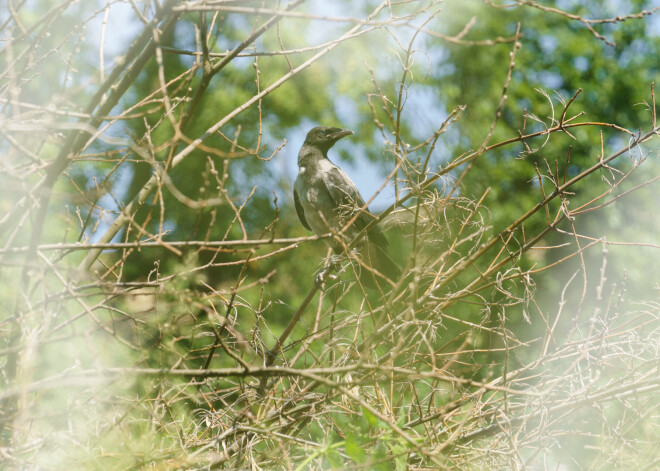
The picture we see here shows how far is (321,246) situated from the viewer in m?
5.46

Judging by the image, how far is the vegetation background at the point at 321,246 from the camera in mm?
1388

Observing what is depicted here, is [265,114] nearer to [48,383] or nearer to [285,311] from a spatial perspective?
[285,311]

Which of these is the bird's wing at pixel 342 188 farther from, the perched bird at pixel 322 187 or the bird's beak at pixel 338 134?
the bird's beak at pixel 338 134

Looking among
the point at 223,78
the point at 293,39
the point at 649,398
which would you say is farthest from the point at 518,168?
the point at 649,398

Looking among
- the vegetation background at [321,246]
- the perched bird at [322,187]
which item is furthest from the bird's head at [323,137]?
the vegetation background at [321,246]

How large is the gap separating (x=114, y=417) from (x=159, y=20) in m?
1.11

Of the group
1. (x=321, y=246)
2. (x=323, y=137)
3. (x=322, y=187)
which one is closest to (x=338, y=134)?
(x=323, y=137)

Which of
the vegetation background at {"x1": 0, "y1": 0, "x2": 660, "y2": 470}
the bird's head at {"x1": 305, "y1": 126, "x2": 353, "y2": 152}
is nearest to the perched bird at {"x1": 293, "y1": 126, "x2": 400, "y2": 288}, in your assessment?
the bird's head at {"x1": 305, "y1": 126, "x2": 353, "y2": 152}

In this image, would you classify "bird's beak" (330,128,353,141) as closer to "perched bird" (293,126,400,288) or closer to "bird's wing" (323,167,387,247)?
"perched bird" (293,126,400,288)

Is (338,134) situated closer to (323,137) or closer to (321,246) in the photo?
(323,137)

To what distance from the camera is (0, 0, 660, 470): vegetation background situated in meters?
1.39

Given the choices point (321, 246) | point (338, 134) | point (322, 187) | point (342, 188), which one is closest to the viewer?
point (342, 188)

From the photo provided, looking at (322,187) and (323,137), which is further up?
(323,137)

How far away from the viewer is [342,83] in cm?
633
